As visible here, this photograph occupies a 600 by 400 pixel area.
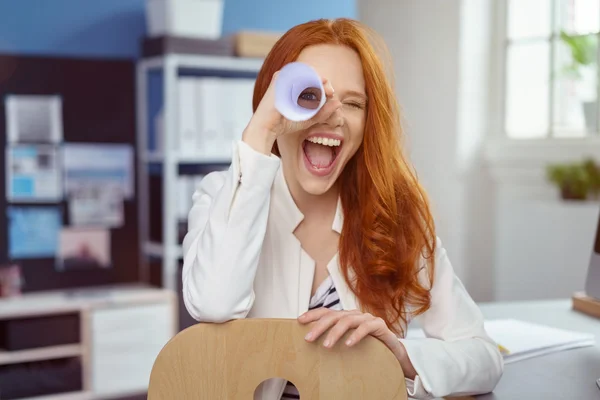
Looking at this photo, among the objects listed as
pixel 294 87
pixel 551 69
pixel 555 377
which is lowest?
pixel 555 377

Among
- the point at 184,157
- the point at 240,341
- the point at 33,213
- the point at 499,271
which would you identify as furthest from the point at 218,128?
the point at 240,341

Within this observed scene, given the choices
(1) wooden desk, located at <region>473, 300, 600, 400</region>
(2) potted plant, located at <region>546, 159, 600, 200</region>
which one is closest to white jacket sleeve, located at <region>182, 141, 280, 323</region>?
(1) wooden desk, located at <region>473, 300, 600, 400</region>

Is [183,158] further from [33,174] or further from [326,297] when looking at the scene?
[326,297]

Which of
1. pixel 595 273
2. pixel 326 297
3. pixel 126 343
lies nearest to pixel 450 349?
pixel 326 297

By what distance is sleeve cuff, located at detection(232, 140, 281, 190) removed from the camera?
3.90 ft

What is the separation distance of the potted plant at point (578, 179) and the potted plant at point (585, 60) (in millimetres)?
275

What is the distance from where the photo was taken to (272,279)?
4.58ft

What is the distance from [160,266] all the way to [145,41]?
3.20 ft

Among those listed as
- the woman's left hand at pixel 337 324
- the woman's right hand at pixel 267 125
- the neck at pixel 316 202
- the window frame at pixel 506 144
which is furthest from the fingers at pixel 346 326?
the window frame at pixel 506 144

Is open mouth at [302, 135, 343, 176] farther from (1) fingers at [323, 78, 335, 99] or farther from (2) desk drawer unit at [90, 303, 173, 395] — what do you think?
(2) desk drawer unit at [90, 303, 173, 395]

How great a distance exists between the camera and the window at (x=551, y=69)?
3736mm

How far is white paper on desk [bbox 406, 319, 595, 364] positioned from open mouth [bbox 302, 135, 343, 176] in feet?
1.80

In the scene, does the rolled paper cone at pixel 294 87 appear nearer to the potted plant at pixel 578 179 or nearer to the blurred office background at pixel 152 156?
the blurred office background at pixel 152 156

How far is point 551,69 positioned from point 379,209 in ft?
9.35
